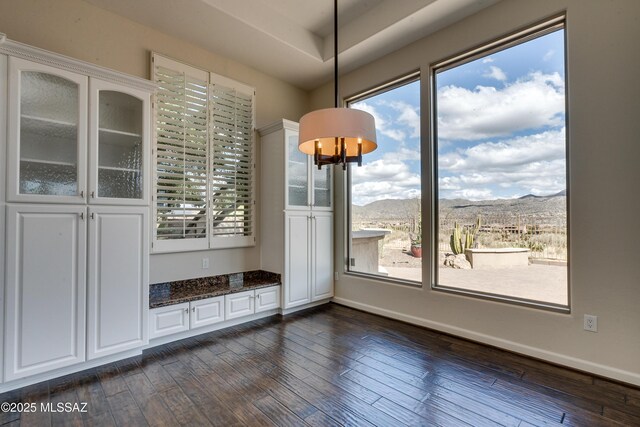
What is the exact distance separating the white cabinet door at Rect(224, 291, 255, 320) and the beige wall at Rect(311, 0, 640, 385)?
2.46 m

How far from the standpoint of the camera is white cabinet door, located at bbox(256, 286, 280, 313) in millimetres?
3609

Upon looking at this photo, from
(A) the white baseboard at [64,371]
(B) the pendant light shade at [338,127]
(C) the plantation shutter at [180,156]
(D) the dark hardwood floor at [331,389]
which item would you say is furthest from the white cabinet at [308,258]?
(B) the pendant light shade at [338,127]

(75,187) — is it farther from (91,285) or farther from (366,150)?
(366,150)

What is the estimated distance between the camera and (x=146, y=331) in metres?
2.72

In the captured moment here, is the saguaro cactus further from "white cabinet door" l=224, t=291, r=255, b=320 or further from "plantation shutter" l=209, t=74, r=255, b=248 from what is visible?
"plantation shutter" l=209, t=74, r=255, b=248

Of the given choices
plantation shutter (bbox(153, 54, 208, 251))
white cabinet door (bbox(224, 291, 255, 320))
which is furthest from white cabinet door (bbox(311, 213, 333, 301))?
plantation shutter (bbox(153, 54, 208, 251))

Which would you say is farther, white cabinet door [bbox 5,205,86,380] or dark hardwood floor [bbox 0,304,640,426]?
white cabinet door [bbox 5,205,86,380]

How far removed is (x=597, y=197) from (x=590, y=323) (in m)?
0.98

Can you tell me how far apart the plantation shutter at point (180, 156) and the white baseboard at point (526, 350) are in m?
2.45

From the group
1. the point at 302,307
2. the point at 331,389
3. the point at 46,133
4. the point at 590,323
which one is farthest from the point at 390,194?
the point at 46,133

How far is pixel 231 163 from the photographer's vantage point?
12.5 feet

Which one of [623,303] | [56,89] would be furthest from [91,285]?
[623,303]

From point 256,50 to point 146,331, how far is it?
318cm

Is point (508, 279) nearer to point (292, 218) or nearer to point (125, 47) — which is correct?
point (292, 218)
